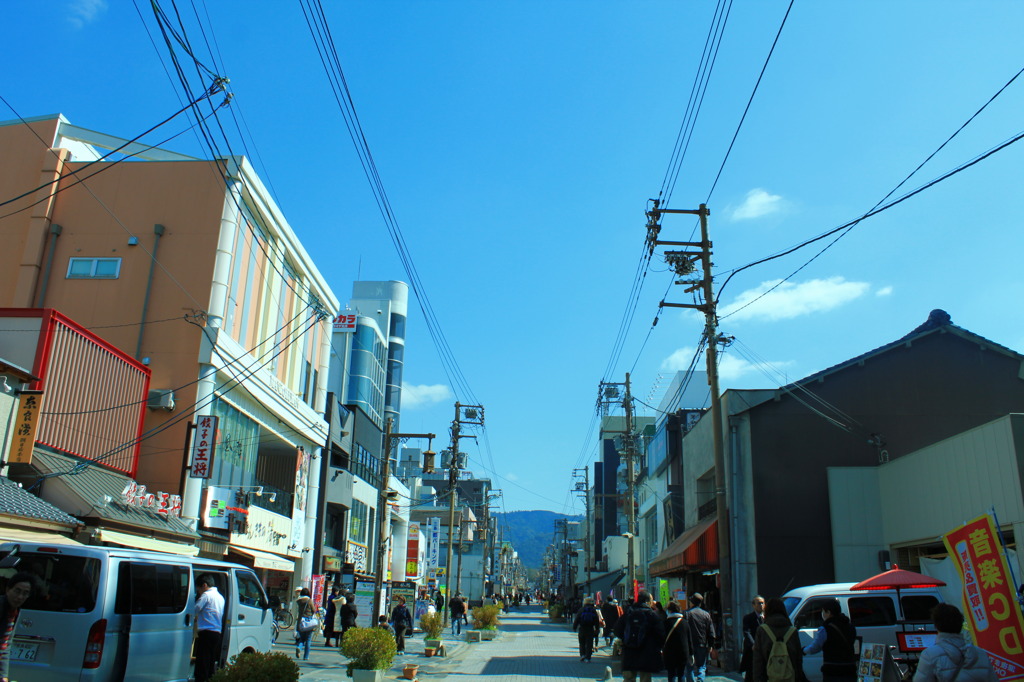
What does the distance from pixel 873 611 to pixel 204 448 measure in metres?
15.9

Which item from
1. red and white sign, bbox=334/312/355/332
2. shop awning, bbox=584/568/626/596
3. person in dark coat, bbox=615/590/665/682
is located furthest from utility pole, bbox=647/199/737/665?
shop awning, bbox=584/568/626/596

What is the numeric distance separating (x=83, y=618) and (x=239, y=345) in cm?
1611

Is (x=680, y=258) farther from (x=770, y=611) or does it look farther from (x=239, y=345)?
(x=239, y=345)

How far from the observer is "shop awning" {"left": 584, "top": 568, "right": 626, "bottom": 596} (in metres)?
54.9

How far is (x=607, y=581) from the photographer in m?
60.6

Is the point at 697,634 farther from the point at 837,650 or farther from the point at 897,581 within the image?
the point at 837,650

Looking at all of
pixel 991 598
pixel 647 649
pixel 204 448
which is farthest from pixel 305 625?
pixel 991 598

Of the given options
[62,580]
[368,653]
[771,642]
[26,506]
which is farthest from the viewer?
[26,506]

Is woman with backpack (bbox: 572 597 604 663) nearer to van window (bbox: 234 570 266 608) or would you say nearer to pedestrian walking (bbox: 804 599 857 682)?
van window (bbox: 234 570 266 608)

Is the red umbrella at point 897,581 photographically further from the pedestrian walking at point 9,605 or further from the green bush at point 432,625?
the green bush at point 432,625

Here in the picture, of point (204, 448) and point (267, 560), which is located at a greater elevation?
point (204, 448)

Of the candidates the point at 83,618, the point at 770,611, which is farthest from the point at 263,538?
the point at 770,611

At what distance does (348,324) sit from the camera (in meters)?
38.2

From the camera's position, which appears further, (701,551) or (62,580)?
(701,551)
